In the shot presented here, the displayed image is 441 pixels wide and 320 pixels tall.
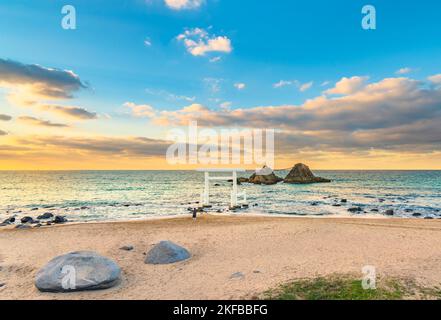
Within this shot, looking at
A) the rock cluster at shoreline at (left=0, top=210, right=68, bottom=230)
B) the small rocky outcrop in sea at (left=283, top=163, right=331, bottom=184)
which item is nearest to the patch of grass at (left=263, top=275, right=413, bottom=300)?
the rock cluster at shoreline at (left=0, top=210, right=68, bottom=230)

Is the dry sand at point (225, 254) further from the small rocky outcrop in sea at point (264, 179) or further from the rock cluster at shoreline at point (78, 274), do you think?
the small rocky outcrop in sea at point (264, 179)

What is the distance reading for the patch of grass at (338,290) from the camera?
354 inches

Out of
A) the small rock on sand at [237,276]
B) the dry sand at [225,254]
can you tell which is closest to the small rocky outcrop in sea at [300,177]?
the dry sand at [225,254]

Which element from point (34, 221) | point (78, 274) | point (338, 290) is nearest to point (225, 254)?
point (338, 290)

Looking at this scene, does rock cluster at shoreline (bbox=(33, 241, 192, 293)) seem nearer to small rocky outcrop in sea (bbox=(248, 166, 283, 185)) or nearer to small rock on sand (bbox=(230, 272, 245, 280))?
small rock on sand (bbox=(230, 272, 245, 280))

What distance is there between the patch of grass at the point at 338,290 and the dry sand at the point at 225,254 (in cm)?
71

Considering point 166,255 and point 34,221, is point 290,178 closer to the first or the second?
point 34,221

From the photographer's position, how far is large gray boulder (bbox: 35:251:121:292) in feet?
32.6

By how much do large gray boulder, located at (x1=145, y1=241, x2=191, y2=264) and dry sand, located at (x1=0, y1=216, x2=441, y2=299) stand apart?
0.43 meters

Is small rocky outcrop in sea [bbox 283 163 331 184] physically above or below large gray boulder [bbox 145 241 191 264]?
above

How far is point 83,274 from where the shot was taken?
33.3 feet

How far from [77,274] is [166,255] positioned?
413 cm

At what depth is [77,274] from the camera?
33.2ft
